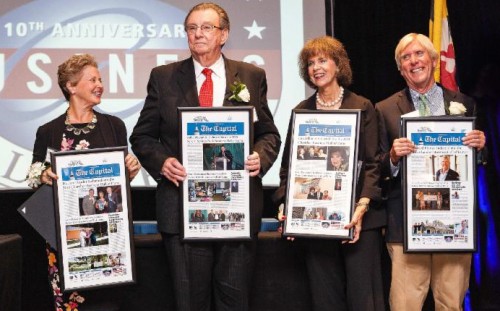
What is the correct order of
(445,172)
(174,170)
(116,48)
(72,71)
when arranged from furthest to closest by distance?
(116,48), (72,71), (445,172), (174,170)

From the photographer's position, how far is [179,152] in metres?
3.12

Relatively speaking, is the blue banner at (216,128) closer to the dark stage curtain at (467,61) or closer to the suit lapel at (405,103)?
the suit lapel at (405,103)

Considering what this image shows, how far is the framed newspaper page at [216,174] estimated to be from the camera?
3.10 metres

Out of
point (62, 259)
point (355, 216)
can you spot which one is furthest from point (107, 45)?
point (355, 216)

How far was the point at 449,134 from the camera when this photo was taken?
3295 mm

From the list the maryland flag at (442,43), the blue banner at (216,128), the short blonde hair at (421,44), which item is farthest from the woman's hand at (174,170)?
the maryland flag at (442,43)

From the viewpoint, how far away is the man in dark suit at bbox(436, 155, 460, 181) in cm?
332

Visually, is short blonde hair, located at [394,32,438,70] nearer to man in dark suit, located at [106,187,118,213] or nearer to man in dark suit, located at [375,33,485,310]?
man in dark suit, located at [375,33,485,310]

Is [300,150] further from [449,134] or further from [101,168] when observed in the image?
[101,168]

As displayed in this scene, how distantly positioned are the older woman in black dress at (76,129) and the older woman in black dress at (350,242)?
847mm

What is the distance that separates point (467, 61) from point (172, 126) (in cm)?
253

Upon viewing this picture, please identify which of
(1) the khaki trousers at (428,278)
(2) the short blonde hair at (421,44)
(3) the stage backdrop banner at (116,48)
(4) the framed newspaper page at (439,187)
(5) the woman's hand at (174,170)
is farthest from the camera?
(3) the stage backdrop banner at (116,48)

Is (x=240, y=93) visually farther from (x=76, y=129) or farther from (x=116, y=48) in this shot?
(x=116, y=48)

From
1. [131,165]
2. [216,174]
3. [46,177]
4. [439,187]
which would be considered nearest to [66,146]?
[46,177]
